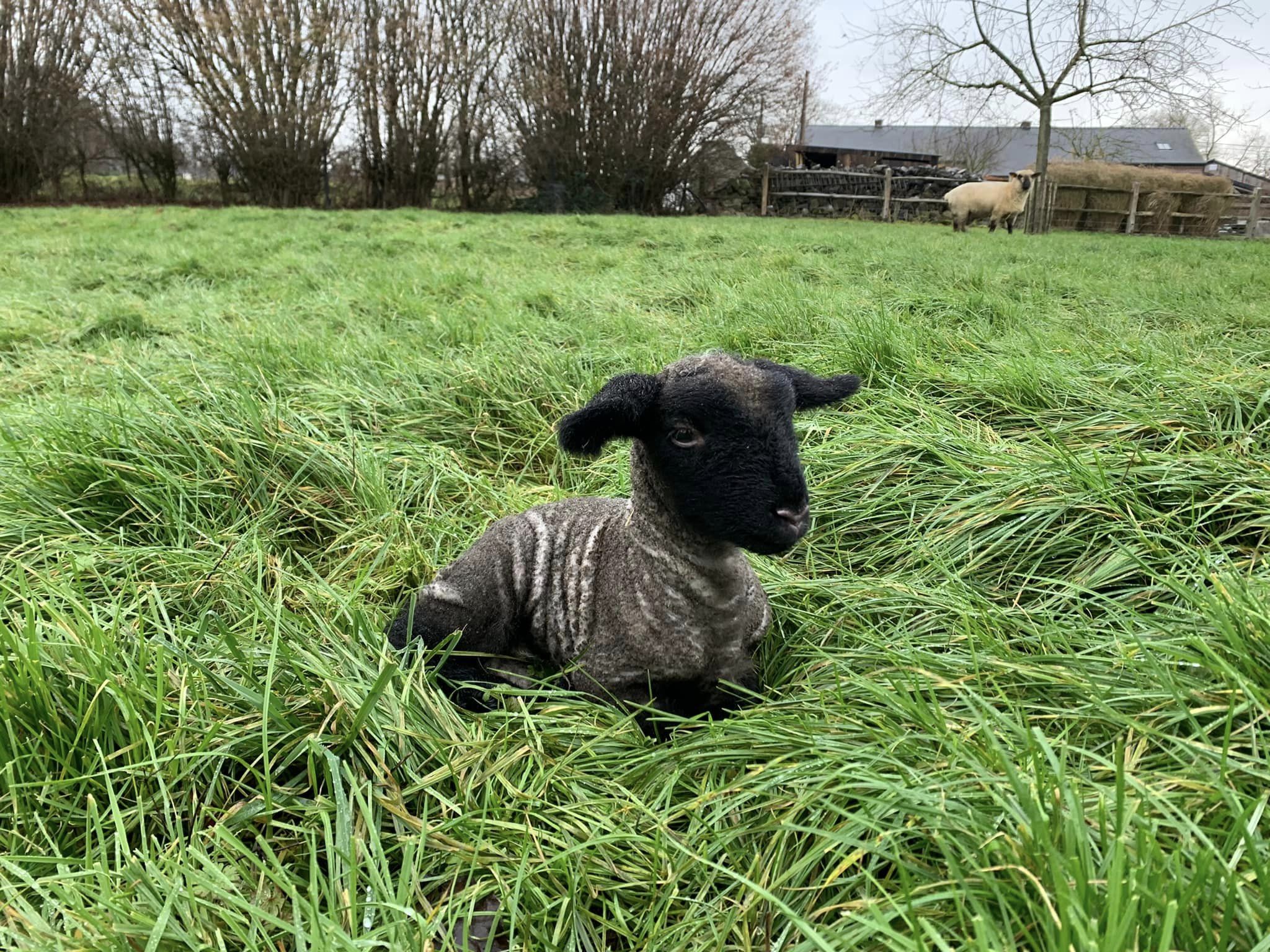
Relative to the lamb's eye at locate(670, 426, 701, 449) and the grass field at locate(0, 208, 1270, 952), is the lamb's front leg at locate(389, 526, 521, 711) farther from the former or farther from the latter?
the lamb's eye at locate(670, 426, 701, 449)

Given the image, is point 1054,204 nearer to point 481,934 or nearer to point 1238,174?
point 481,934

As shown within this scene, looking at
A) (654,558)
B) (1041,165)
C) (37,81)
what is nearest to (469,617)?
(654,558)

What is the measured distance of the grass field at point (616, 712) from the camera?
4.14 feet

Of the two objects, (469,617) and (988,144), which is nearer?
(469,617)

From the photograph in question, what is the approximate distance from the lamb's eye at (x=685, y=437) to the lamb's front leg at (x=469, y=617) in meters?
0.72

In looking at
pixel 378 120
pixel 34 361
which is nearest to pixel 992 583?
pixel 34 361

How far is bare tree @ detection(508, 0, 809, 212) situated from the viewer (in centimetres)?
2256

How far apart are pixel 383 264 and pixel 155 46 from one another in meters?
18.8

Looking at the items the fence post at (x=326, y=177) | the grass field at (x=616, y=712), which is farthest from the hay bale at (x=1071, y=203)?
the fence post at (x=326, y=177)

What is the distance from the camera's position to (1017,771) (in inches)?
51.8

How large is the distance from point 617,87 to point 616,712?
79.4 feet

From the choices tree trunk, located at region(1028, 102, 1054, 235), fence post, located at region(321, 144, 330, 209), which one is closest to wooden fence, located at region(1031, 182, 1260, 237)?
Result: tree trunk, located at region(1028, 102, 1054, 235)

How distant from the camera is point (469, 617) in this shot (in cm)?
221

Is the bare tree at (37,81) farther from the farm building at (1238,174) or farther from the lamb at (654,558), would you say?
the farm building at (1238,174)
